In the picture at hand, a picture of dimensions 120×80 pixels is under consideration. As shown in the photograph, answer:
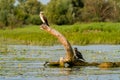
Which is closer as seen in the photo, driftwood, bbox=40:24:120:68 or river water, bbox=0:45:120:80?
river water, bbox=0:45:120:80

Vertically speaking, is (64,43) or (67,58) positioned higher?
(64,43)

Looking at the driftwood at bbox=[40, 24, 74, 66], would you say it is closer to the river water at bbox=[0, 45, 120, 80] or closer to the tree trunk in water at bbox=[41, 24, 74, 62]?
the tree trunk in water at bbox=[41, 24, 74, 62]

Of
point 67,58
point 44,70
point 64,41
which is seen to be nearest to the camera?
point 44,70

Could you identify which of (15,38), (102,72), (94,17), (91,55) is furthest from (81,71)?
(94,17)

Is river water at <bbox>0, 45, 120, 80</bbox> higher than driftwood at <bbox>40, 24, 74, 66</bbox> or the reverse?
the reverse

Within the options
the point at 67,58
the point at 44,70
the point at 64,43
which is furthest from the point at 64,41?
the point at 44,70

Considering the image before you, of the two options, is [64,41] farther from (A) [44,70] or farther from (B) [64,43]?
(A) [44,70]

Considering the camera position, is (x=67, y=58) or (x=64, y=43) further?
(x=67, y=58)

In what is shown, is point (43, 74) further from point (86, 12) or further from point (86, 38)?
point (86, 12)

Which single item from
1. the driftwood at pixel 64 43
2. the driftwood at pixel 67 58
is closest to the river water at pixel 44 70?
the driftwood at pixel 67 58

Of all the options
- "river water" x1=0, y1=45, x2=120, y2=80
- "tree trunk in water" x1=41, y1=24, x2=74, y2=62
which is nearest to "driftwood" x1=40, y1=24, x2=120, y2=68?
"tree trunk in water" x1=41, y1=24, x2=74, y2=62

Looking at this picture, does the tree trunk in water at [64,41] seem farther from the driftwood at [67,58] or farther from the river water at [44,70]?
the river water at [44,70]

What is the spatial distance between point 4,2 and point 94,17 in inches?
501

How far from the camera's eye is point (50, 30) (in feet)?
68.7
